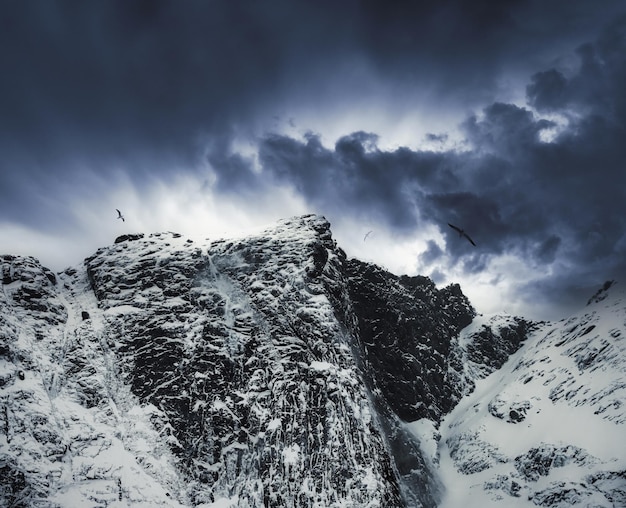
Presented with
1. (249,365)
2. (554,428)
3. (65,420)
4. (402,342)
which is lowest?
(554,428)

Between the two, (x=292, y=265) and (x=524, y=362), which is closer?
(x=292, y=265)

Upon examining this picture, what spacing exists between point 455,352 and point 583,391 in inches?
1958

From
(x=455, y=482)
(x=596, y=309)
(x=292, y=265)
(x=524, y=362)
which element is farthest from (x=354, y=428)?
(x=596, y=309)

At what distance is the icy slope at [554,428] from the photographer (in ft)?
246

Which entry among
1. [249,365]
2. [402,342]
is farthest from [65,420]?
[402,342]

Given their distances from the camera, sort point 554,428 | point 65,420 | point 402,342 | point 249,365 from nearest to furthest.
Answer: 1. point 65,420
2. point 249,365
3. point 554,428
4. point 402,342

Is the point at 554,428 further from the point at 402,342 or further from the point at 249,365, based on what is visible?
the point at 249,365

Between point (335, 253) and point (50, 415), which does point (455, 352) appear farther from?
point (50, 415)

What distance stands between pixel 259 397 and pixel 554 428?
5853cm

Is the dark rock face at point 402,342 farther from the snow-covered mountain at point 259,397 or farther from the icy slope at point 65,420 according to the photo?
the icy slope at point 65,420

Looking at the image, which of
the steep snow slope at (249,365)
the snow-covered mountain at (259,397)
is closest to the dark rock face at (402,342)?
the snow-covered mountain at (259,397)

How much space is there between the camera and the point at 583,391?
Result: 92.8 meters

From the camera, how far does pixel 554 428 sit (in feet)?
291

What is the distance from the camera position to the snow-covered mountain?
5969 centimetres
